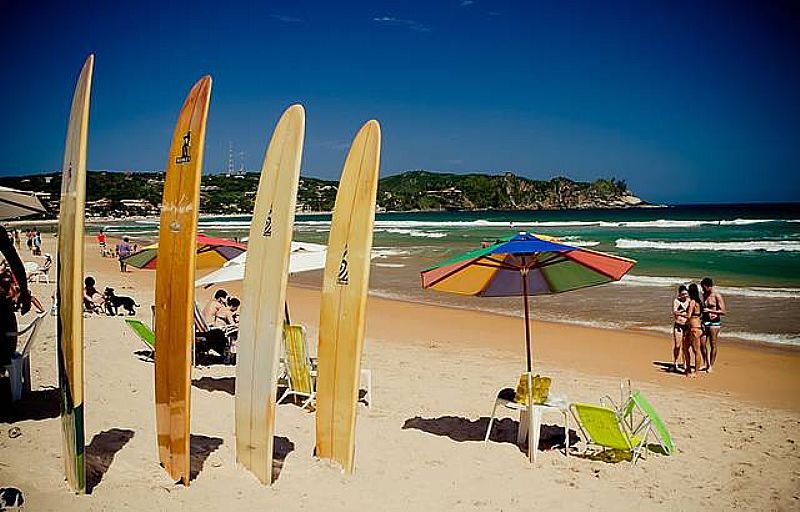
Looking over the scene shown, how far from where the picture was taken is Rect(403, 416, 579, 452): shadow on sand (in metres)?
6.07

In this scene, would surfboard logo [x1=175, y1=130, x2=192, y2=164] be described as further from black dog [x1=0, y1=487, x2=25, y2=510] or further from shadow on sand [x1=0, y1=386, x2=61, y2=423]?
shadow on sand [x1=0, y1=386, x2=61, y2=423]

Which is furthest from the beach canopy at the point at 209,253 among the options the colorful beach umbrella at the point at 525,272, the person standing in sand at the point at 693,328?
the person standing in sand at the point at 693,328

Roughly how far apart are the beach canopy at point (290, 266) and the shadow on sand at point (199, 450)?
6.63ft

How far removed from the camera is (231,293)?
1877 centimetres

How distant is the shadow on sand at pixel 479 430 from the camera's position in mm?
6066

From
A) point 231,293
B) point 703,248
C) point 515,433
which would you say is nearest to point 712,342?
point 515,433

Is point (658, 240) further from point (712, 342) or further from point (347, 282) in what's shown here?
point (347, 282)

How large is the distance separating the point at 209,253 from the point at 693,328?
6.67m

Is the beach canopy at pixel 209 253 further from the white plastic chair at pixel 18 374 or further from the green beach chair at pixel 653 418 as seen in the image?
the green beach chair at pixel 653 418

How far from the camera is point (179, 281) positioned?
414 centimetres

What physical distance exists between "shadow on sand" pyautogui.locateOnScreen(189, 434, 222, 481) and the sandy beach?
16 millimetres

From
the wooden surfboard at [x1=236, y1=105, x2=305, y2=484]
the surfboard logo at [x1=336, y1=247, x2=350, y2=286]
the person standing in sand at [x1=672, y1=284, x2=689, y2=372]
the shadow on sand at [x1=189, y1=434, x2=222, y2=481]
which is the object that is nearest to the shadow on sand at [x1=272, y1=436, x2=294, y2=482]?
the wooden surfboard at [x1=236, y1=105, x2=305, y2=484]

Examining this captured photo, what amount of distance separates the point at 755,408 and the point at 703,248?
95.9ft

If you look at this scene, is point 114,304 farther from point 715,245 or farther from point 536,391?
point 715,245
